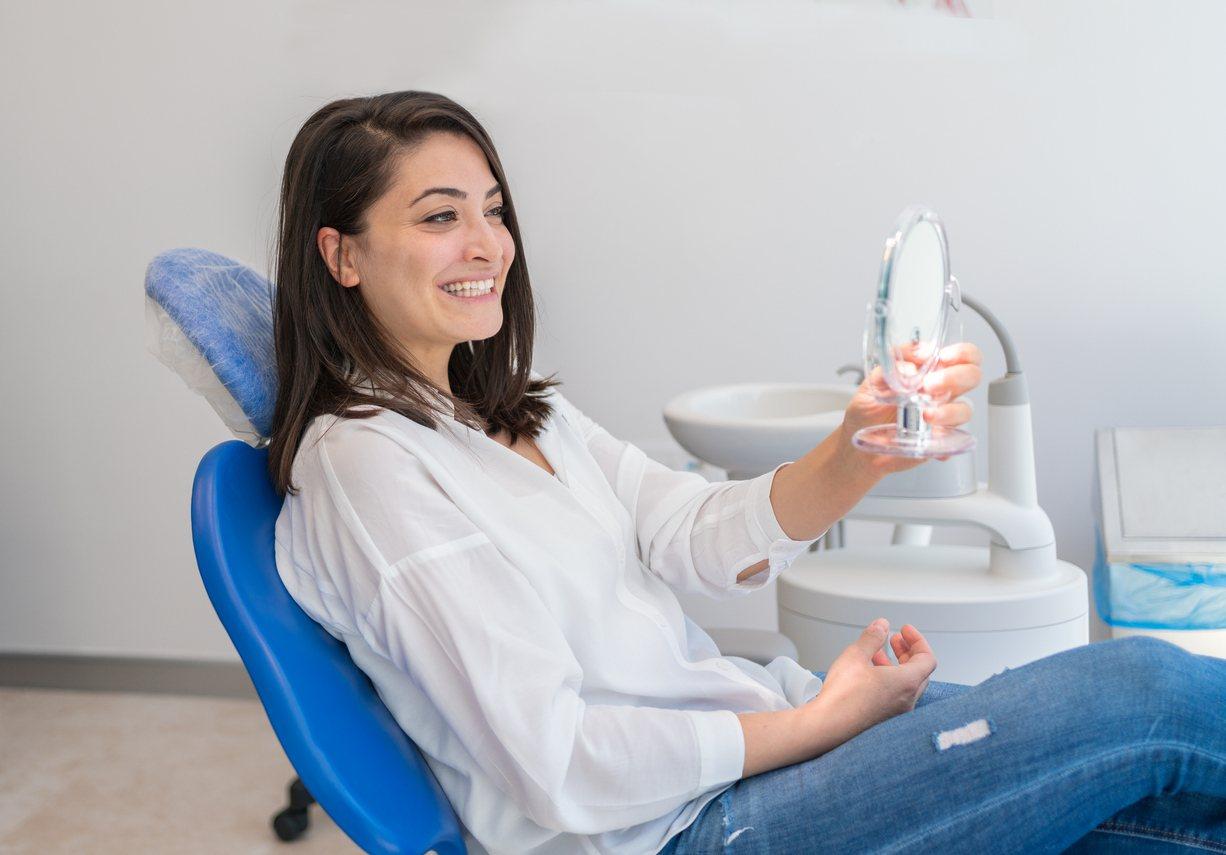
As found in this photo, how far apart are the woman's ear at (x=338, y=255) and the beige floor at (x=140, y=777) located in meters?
1.21

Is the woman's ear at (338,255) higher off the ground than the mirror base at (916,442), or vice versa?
the woman's ear at (338,255)

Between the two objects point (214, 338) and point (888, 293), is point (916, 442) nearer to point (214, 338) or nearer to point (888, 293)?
point (888, 293)

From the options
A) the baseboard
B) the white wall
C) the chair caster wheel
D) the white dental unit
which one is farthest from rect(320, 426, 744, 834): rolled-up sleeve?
the baseboard

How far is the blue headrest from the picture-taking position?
3.87 ft

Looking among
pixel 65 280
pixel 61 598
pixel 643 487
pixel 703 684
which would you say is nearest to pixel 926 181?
pixel 643 487

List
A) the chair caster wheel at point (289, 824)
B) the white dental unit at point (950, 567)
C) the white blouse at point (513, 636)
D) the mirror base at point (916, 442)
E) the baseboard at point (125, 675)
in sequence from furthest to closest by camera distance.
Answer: the baseboard at point (125, 675) < the chair caster wheel at point (289, 824) < the white dental unit at point (950, 567) < the white blouse at point (513, 636) < the mirror base at point (916, 442)

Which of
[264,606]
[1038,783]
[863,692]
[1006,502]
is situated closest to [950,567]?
[1006,502]

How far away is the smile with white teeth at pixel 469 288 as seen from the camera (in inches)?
49.5

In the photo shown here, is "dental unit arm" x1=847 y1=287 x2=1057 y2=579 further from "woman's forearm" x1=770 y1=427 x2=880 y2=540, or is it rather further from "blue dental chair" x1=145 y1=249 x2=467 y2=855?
"blue dental chair" x1=145 y1=249 x2=467 y2=855

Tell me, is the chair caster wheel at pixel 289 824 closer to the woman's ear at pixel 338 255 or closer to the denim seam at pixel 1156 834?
the woman's ear at pixel 338 255

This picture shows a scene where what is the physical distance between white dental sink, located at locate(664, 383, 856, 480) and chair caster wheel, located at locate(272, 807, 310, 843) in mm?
957

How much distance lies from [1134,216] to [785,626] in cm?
101


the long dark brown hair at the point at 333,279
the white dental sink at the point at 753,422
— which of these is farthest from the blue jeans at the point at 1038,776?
the white dental sink at the point at 753,422

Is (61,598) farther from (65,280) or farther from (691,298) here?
(691,298)
